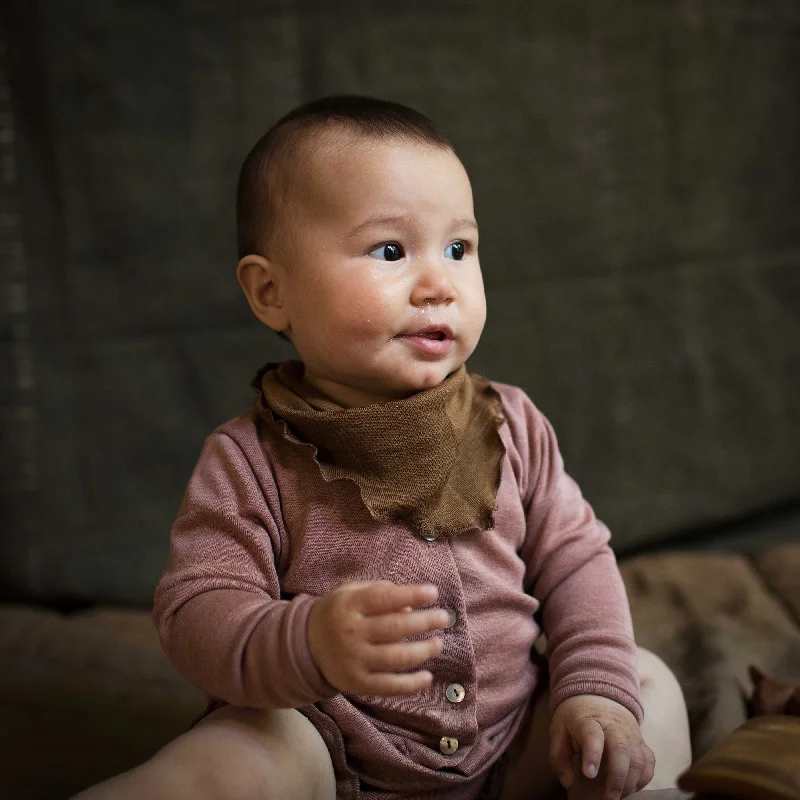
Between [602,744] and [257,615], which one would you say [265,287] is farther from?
[602,744]

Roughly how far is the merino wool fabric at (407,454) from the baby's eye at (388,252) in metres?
0.11

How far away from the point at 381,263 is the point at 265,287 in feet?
0.41

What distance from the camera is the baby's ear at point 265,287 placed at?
2.87 ft

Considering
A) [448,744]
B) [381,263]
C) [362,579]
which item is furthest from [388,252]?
[448,744]

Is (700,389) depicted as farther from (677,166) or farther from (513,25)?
(513,25)

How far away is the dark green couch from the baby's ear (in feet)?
1.44

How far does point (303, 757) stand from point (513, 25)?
40.5 inches

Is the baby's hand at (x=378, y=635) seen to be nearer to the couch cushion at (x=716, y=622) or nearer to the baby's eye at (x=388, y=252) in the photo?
the baby's eye at (x=388, y=252)

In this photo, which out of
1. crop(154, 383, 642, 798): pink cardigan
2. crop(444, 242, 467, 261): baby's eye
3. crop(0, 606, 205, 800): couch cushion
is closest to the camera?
crop(154, 383, 642, 798): pink cardigan

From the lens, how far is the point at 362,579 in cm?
82

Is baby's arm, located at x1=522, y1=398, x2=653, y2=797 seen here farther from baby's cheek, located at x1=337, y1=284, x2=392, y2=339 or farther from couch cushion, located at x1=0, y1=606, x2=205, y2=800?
couch cushion, located at x1=0, y1=606, x2=205, y2=800

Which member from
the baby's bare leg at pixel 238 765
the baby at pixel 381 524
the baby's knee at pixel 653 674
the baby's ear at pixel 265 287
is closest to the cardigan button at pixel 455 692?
the baby at pixel 381 524

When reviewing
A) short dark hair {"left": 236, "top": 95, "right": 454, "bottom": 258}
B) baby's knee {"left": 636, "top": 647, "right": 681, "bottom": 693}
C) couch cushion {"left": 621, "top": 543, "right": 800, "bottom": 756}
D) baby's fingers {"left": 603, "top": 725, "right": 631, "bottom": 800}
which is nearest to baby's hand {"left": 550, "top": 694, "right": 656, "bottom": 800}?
baby's fingers {"left": 603, "top": 725, "right": 631, "bottom": 800}

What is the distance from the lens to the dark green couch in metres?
1.24
